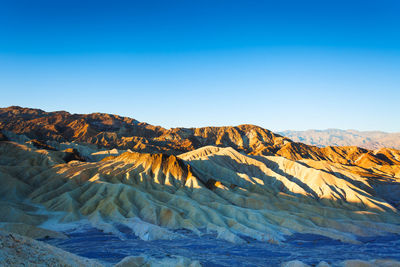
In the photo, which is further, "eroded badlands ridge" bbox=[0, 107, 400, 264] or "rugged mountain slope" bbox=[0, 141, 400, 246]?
"rugged mountain slope" bbox=[0, 141, 400, 246]

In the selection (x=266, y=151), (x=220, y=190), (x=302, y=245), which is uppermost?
(x=266, y=151)

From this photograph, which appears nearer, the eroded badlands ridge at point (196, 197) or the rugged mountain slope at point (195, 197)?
the eroded badlands ridge at point (196, 197)

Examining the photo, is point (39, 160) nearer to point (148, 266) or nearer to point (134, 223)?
point (134, 223)

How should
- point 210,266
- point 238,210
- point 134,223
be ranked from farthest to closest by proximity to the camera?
point 238,210, point 134,223, point 210,266

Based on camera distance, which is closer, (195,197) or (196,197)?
(196,197)

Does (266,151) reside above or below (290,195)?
above

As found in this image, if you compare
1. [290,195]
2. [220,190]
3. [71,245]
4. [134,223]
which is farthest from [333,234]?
[71,245]

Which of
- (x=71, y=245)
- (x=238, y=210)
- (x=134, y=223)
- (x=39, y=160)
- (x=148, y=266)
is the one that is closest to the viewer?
(x=148, y=266)

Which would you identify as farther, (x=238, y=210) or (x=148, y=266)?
(x=238, y=210)
